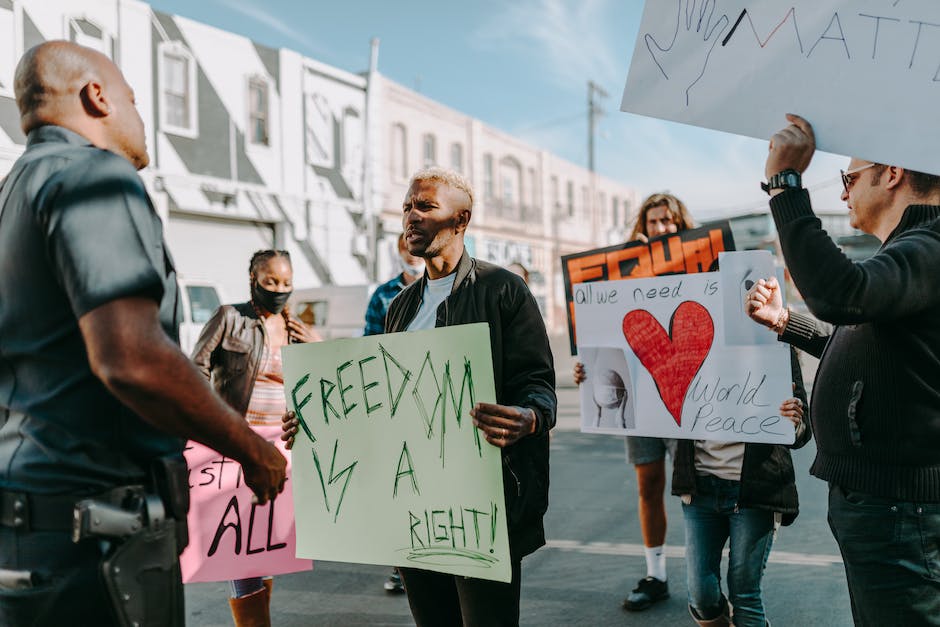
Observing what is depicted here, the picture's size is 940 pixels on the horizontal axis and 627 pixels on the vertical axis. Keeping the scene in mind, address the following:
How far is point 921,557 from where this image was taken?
1.83m

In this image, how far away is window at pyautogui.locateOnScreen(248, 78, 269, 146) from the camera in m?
18.6

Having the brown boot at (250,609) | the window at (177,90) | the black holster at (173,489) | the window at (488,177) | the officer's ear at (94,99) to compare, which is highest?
the window at (488,177)

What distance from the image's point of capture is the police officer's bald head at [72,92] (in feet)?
5.44

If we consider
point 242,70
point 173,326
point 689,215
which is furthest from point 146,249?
point 242,70

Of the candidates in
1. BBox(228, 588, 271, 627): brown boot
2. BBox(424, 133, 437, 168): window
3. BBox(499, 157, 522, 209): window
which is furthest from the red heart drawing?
BBox(499, 157, 522, 209): window

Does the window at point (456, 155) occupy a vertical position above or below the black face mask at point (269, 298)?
above

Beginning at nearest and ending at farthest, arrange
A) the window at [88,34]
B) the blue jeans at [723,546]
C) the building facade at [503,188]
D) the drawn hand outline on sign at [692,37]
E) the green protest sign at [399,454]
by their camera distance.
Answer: the drawn hand outline on sign at [692,37]
the green protest sign at [399,454]
the blue jeans at [723,546]
the window at [88,34]
the building facade at [503,188]

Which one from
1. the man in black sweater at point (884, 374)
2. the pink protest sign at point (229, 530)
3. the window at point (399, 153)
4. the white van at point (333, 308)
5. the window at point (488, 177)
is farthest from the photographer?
the window at point (488, 177)

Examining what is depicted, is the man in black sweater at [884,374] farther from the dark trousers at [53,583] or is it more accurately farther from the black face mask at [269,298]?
the black face mask at [269,298]

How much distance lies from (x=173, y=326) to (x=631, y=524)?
468 centimetres

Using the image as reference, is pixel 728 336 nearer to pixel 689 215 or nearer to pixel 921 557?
pixel 689 215

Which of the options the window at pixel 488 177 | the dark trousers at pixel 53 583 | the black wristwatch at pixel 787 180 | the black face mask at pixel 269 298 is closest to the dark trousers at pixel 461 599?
the dark trousers at pixel 53 583

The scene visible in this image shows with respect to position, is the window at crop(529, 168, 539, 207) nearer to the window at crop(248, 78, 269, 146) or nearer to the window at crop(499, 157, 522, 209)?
the window at crop(499, 157, 522, 209)

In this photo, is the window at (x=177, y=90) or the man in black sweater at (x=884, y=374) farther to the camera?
the window at (x=177, y=90)
